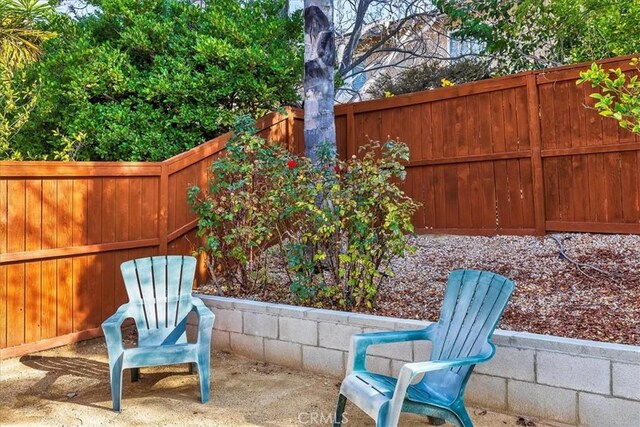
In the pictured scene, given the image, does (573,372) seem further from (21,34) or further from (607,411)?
(21,34)

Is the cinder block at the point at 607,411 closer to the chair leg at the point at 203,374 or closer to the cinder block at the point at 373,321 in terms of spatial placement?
the cinder block at the point at 373,321

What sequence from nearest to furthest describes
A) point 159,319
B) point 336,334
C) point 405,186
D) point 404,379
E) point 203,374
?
point 404,379 → point 203,374 → point 336,334 → point 159,319 → point 405,186

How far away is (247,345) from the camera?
3.80 metres

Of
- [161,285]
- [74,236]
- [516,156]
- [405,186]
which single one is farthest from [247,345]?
[516,156]

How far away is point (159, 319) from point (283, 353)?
0.94 m

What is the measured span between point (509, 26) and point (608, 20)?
207 cm

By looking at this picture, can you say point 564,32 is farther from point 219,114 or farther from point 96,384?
point 96,384

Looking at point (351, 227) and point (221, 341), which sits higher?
point (351, 227)

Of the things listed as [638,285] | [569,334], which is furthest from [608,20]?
[569,334]

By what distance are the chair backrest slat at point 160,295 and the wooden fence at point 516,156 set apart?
3206mm

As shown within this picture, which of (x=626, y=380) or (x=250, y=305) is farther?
(x=250, y=305)

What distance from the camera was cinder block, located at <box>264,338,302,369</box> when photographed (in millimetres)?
3510

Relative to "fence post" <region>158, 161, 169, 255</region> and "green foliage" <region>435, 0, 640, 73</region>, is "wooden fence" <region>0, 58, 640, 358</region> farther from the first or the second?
"green foliage" <region>435, 0, 640, 73</region>

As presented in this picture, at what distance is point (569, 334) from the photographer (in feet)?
9.29
